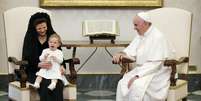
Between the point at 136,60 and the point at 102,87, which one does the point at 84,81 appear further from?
the point at 136,60

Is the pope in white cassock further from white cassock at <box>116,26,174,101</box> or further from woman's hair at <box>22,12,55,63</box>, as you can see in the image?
woman's hair at <box>22,12,55,63</box>

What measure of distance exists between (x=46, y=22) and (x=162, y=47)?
1.32 m

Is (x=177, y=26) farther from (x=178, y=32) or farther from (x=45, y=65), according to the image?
(x=45, y=65)

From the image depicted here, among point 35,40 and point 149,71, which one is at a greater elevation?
point 35,40

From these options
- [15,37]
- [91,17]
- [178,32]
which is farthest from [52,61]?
[91,17]

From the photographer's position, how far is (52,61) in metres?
4.93

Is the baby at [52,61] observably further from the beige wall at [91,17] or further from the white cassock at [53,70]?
the beige wall at [91,17]

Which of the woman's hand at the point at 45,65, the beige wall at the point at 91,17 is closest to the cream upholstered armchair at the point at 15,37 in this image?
the woman's hand at the point at 45,65

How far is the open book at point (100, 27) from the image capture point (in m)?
6.30

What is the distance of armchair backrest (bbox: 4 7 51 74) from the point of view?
5342mm

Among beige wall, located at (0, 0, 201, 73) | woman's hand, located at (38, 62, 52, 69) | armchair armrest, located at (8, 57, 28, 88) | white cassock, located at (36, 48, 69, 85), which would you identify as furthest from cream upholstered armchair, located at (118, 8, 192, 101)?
beige wall, located at (0, 0, 201, 73)

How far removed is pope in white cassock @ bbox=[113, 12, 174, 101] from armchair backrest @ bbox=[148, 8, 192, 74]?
0.29 metres

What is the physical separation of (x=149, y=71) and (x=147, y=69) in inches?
1.3

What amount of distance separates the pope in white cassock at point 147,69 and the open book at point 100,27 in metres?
1.15
